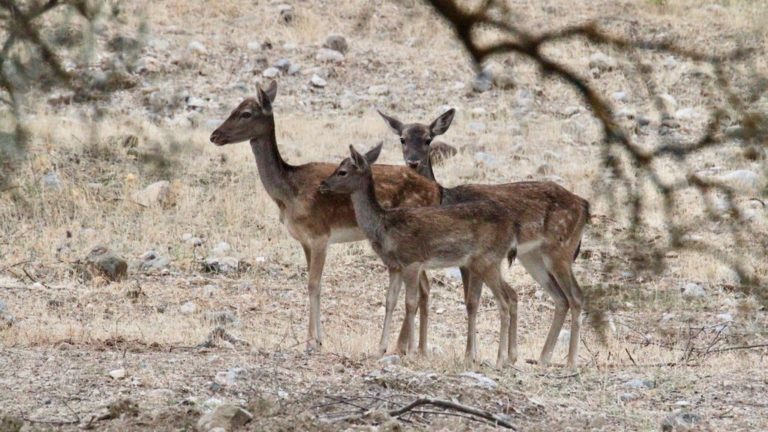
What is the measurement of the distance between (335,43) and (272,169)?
1379cm

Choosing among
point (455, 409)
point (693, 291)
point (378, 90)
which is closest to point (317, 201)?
point (455, 409)

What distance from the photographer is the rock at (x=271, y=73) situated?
23.8m

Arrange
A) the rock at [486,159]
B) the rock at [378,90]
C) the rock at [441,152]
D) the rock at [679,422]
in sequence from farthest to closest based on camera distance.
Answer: the rock at [378,90] < the rock at [441,152] < the rock at [486,159] < the rock at [679,422]

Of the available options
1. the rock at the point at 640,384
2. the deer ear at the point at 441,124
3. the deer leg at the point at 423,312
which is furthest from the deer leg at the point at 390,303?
the deer ear at the point at 441,124

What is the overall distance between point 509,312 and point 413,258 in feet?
2.94

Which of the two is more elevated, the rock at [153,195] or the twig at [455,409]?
the rock at [153,195]

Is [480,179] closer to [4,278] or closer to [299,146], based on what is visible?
[299,146]

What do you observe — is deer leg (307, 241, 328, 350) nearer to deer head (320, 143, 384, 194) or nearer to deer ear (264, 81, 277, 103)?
deer head (320, 143, 384, 194)

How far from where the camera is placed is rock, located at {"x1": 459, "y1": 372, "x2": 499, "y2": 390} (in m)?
8.18

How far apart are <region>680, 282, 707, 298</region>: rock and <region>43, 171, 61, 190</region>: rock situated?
7.32 meters

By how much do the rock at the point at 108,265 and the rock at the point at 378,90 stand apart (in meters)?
9.64

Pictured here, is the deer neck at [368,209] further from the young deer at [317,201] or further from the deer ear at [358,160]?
the young deer at [317,201]

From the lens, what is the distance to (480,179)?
1823cm

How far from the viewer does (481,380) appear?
833cm
